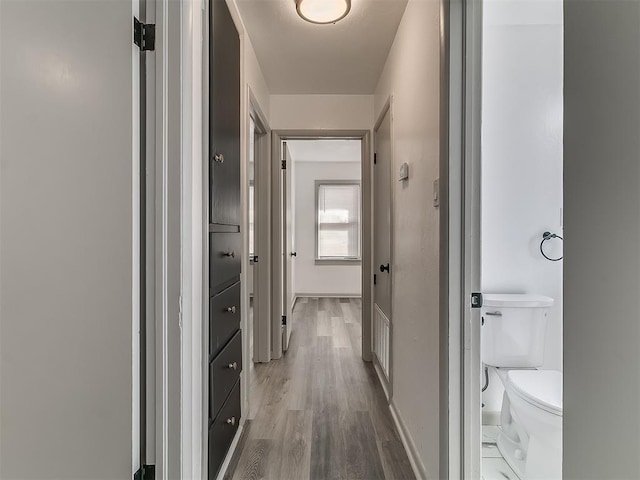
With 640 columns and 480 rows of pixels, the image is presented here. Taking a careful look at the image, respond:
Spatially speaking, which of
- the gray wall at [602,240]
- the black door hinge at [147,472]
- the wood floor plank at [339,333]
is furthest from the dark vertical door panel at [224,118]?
the wood floor plank at [339,333]

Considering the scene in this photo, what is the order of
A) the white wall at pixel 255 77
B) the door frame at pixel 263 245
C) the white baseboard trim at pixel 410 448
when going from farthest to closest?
1. the door frame at pixel 263 245
2. the white wall at pixel 255 77
3. the white baseboard trim at pixel 410 448

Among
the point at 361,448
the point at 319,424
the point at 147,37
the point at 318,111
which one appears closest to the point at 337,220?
the point at 318,111

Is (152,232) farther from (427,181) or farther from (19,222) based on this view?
(427,181)

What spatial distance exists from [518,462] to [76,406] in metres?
A: 1.93

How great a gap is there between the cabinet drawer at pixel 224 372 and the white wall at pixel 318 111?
200 cm

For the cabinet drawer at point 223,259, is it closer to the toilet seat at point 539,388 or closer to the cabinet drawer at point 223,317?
the cabinet drawer at point 223,317

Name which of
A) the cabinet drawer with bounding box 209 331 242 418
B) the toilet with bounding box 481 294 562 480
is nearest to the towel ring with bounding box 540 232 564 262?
the toilet with bounding box 481 294 562 480

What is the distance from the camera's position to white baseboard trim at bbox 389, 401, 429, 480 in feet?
5.08

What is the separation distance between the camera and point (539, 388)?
158cm

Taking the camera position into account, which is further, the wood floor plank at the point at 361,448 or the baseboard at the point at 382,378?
the baseboard at the point at 382,378

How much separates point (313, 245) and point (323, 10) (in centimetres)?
466

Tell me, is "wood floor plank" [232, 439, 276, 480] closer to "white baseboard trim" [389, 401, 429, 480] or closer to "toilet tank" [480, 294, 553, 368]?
"white baseboard trim" [389, 401, 429, 480]

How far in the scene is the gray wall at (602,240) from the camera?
0.50m

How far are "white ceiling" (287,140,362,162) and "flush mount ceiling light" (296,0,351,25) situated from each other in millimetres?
2743
